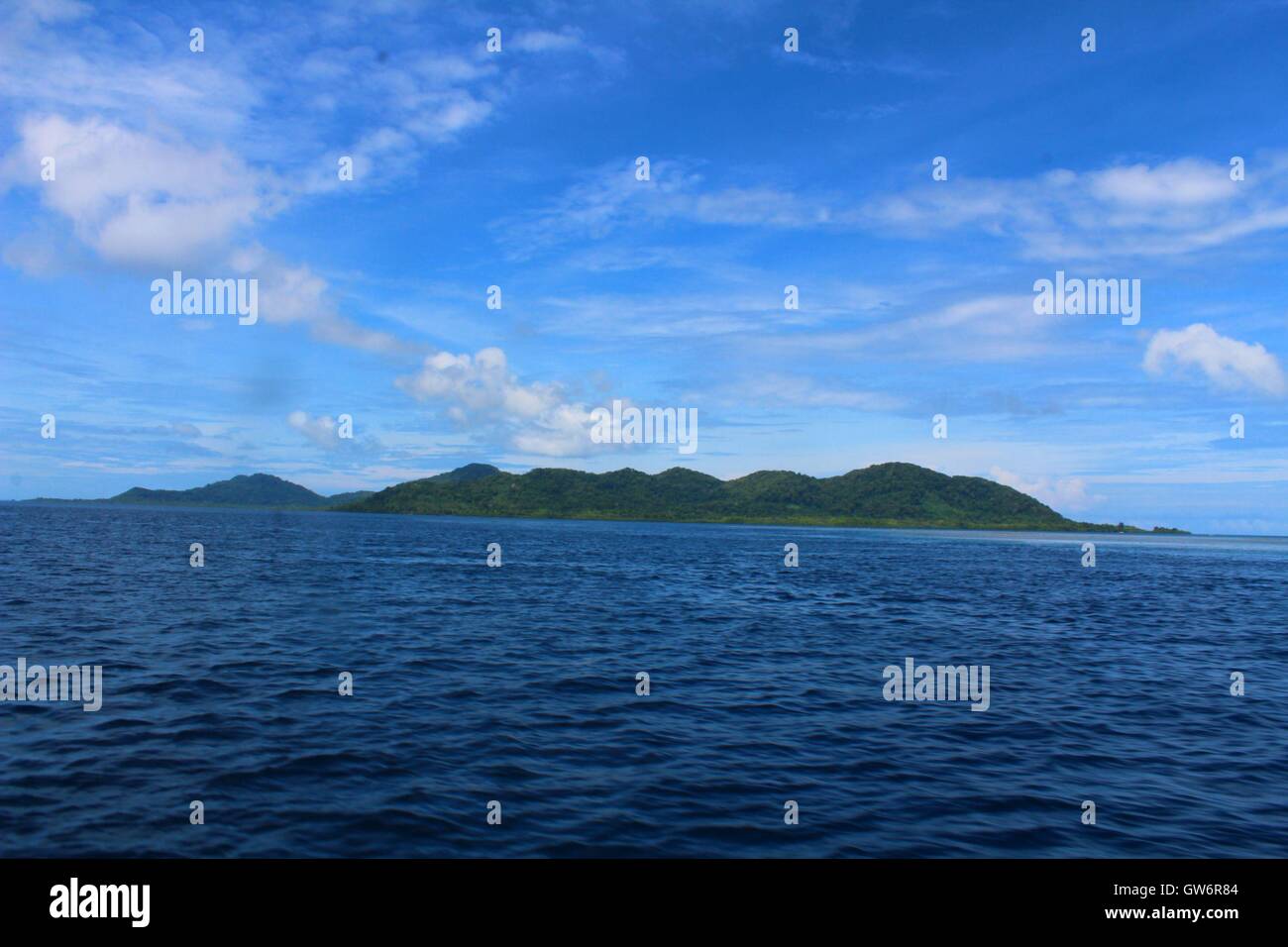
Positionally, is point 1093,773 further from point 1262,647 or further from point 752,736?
point 1262,647

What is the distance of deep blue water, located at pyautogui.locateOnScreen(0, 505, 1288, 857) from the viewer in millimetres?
14422

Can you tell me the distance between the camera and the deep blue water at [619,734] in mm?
14422

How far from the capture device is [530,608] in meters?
48.4

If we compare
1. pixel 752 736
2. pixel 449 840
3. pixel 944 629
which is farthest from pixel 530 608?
pixel 449 840

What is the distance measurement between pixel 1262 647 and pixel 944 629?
16562 millimetres

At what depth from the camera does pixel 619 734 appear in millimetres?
21000
